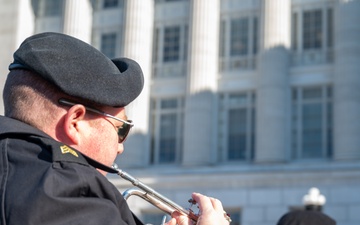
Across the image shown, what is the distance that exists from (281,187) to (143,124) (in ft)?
18.8

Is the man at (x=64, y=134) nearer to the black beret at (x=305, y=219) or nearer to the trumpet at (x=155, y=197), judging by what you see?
the trumpet at (x=155, y=197)

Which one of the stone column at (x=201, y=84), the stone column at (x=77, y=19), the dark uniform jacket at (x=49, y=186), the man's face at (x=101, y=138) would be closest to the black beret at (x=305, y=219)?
the man's face at (x=101, y=138)

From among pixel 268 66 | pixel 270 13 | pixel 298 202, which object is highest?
pixel 270 13

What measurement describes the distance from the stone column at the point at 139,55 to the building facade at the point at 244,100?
4 cm

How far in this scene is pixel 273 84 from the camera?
97.7ft

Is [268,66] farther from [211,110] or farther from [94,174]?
[94,174]

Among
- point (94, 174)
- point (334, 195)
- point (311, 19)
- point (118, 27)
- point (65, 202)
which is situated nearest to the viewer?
point (65, 202)

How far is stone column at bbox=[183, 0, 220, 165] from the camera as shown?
99.7ft

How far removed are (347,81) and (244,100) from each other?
385cm

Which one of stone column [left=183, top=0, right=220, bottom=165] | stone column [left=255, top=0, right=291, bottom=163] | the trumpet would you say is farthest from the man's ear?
stone column [left=183, top=0, right=220, bottom=165]

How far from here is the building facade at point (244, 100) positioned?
28969 mm

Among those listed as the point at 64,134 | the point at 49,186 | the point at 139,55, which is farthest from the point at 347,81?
the point at 49,186

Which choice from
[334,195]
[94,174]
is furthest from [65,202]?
[334,195]

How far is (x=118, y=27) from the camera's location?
32844 millimetres
